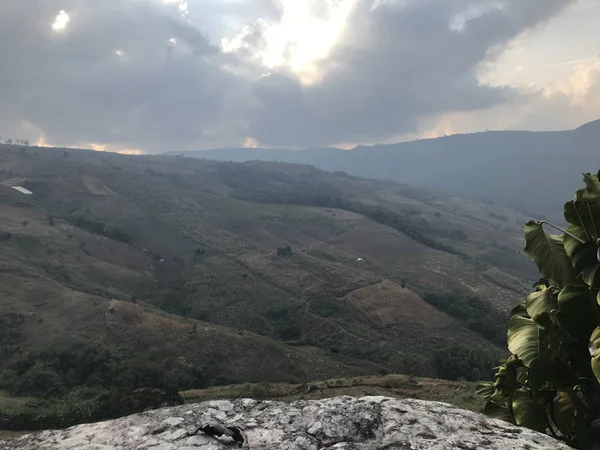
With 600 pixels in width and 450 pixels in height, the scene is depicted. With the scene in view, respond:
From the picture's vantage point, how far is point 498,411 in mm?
7945

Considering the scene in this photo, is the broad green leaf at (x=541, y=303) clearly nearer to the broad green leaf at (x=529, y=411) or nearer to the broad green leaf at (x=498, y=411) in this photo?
the broad green leaf at (x=529, y=411)

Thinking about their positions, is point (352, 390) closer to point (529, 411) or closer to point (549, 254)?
point (529, 411)

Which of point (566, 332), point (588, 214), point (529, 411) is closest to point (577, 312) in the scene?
point (566, 332)

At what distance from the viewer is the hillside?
175 ft

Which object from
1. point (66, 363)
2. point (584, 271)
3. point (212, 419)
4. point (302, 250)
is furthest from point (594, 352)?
point (302, 250)

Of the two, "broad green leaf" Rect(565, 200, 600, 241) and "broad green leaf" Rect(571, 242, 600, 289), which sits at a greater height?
"broad green leaf" Rect(565, 200, 600, 241)

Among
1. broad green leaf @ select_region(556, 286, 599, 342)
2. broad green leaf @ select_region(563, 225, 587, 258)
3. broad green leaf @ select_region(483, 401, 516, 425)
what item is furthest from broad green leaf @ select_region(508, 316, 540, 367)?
broad green leaf @ select_region(483, 401, 516, 425)

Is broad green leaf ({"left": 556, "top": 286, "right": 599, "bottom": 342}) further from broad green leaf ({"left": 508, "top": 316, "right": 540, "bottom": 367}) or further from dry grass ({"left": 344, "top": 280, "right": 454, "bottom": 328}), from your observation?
dry grass ({"left": 344, "top": 280, "right": 454, "bottom": 328})

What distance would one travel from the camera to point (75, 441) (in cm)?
541

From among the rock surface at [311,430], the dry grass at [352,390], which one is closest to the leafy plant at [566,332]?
the rock surface at [311,430]

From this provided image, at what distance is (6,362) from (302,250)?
89.3 meters

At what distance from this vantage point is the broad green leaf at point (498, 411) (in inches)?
302

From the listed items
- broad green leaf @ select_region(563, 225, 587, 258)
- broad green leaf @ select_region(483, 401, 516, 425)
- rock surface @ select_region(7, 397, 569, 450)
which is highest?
broad green leaf @ select_region(563, 225, 587, 258)

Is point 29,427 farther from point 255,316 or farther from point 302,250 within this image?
point 302,250
